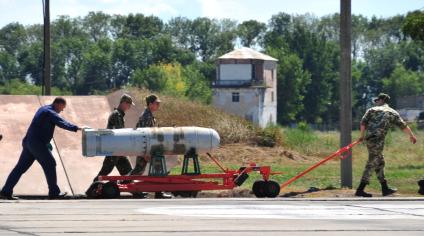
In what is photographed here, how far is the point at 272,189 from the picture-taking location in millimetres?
20359

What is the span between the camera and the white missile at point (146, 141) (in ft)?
64.8

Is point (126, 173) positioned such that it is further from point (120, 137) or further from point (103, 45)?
point (103, 45)

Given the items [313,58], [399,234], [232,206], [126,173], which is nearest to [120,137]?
[126,173]

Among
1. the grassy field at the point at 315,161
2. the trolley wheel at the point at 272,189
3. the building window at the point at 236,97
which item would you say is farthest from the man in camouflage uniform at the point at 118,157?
the building window at the point at 236,97

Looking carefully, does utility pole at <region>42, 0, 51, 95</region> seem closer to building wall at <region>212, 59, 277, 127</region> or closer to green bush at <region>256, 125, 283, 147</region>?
green bush at <region>256, 125, 283, 147</region>

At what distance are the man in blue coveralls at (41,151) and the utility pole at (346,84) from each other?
609 cm

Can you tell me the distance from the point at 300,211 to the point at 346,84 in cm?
820

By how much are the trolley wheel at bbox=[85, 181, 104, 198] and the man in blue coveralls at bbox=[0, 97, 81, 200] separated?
0.40 meters

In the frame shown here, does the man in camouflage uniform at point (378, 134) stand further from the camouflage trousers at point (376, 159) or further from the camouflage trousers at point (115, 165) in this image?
the camouflage trousers at point (115, 165)

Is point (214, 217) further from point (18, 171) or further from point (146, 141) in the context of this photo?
point (18, 171)

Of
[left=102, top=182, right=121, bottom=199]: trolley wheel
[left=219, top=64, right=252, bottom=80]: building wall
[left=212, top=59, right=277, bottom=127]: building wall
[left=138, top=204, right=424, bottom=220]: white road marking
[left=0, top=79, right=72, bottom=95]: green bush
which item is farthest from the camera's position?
[left=219, top=64, right=252, bottom=80]: building wall

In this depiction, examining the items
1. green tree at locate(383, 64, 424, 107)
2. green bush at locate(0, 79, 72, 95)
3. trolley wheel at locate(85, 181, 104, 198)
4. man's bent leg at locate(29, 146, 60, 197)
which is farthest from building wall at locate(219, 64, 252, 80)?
man's bent leg at locate(29, 146, 60, 197)

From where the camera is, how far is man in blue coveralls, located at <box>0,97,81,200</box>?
19.5m

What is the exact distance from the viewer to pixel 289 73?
148375mm
